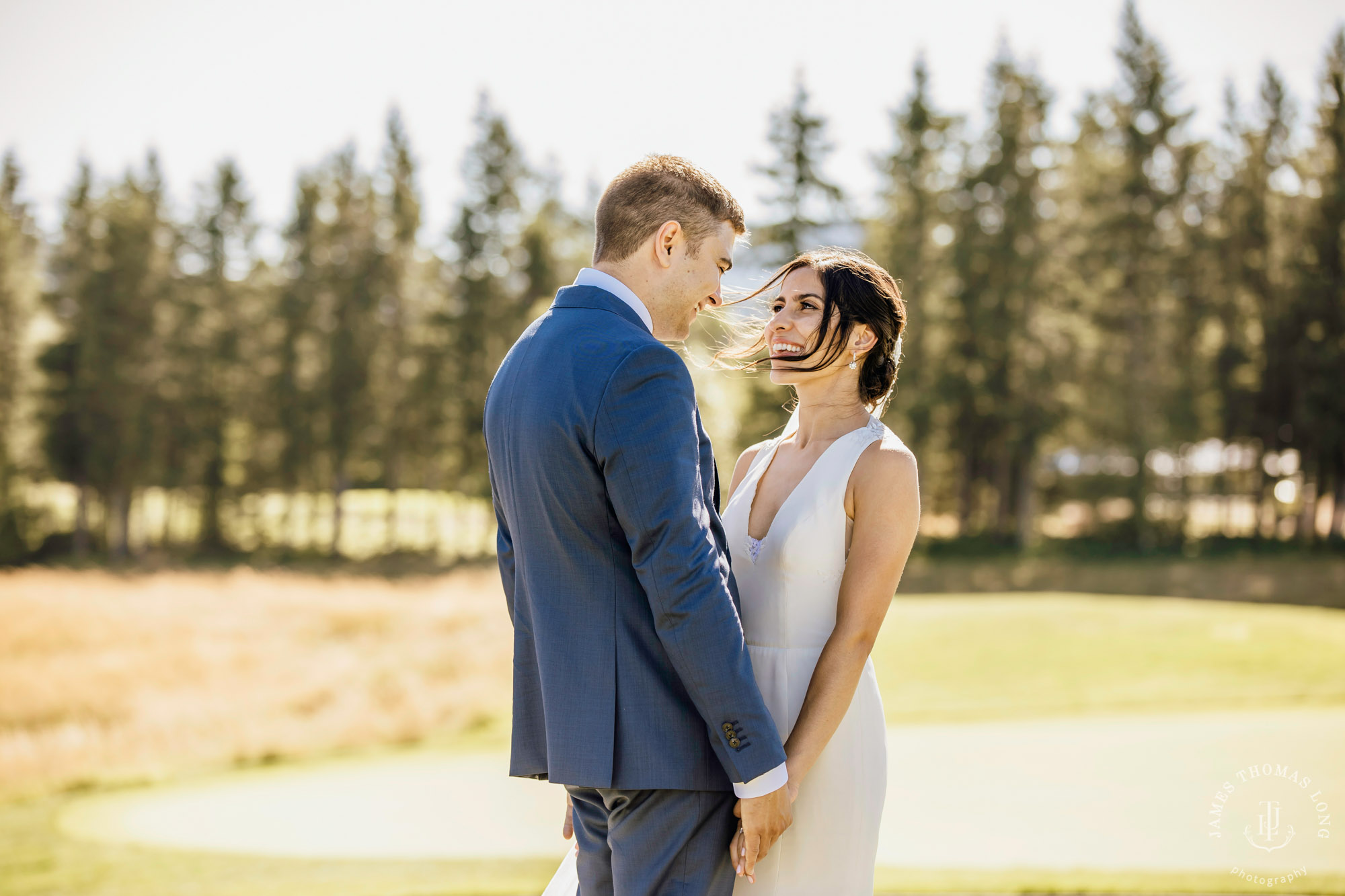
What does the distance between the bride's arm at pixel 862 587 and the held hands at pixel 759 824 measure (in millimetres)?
159

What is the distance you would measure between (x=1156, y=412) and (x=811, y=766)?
30.5 meters

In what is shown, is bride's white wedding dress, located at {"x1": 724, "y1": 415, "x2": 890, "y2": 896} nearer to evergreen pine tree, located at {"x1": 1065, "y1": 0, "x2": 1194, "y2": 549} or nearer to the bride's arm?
the bride's arm

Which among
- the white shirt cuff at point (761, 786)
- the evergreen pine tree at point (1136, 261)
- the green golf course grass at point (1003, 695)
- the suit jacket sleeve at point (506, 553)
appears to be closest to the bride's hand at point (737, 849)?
the white shirt cuff at point (761, 786)

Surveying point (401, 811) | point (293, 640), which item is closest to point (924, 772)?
point (401, 811)

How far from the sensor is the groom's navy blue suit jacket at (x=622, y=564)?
6.57 ft

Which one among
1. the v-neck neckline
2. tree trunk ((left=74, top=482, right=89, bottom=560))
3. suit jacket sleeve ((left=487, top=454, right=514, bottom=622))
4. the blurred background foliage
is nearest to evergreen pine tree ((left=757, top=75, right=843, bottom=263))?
the blurred background foliage

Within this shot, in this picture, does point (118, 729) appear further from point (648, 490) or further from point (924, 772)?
point (648, 490)

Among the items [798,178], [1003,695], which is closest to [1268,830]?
[1003,695]

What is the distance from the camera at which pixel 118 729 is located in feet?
33.7

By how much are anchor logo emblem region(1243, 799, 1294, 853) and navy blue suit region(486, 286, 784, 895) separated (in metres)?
4.36

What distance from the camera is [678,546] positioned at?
198 cm

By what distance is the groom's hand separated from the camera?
2.11 metres

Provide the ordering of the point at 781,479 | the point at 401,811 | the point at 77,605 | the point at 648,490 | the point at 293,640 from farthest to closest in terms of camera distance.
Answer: the point at 77,605 → the point at 293,640 → the point at 401,811 → the point at 781,479 → the point at 648,490

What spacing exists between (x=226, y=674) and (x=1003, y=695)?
1009cm
